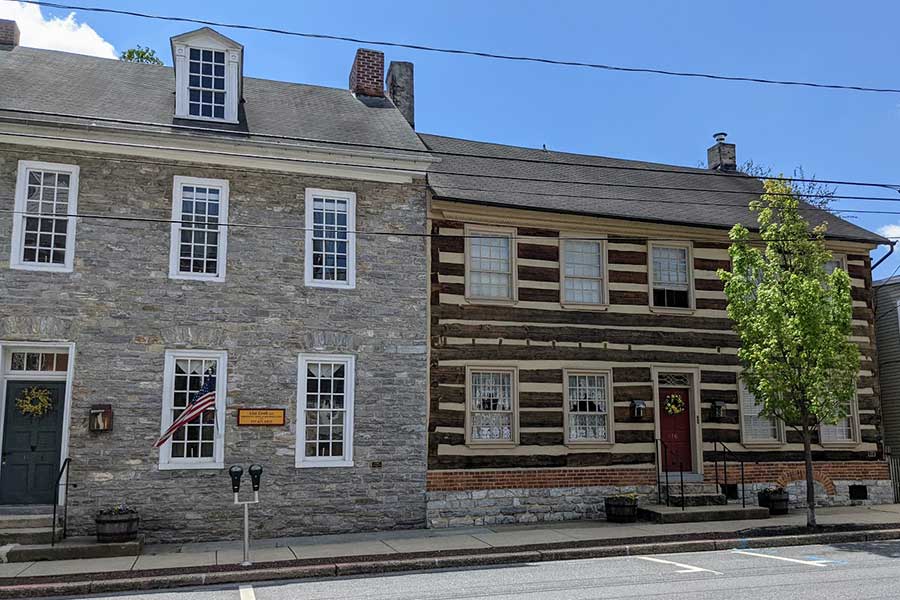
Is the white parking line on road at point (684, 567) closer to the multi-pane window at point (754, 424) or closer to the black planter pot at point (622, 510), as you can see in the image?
the black planter pot at point (622, 510)

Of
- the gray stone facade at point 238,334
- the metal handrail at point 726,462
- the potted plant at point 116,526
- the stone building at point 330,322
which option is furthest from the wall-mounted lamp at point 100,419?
the metal handrail at point 726,462

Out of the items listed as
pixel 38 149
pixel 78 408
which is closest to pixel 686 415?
pixel 78 408

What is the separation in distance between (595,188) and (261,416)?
9.42m

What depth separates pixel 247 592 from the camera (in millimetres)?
9484

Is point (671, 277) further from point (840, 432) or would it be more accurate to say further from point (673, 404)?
point (840, 432)

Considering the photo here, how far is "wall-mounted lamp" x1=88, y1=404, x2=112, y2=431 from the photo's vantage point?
12.6m

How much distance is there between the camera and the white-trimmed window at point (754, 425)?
17109mm

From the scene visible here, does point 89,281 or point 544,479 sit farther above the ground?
point 89,281

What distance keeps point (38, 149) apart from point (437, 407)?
825 cm

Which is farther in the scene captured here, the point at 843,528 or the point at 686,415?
A: the point at 686,415

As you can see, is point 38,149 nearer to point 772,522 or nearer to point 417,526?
point 417,526

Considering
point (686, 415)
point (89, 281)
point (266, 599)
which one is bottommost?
point (266, 599)

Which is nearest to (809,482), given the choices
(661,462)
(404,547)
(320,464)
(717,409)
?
(717,409)

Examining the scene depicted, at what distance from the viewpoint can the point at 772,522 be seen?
48.9 feet
